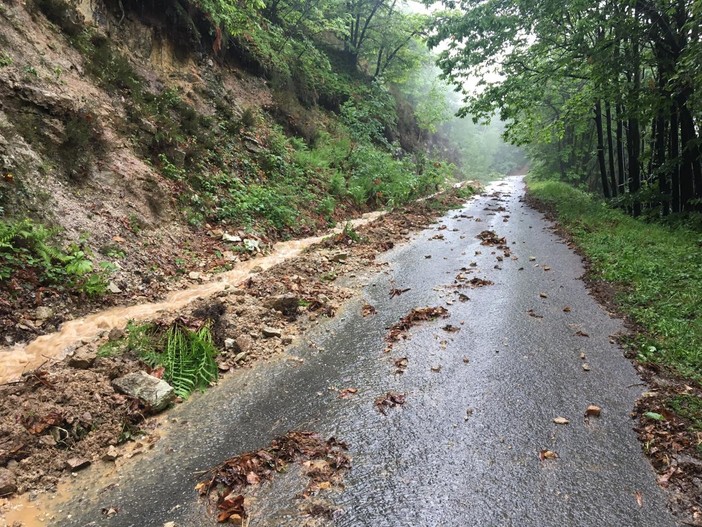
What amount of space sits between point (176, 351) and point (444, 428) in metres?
3.05

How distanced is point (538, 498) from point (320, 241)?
7.72 metres

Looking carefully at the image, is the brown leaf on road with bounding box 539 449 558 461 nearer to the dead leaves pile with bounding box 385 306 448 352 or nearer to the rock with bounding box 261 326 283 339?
the dead leaves pile with bounding box 385 306 448 352

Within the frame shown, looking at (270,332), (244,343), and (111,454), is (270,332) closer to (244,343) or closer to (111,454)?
(244,343)

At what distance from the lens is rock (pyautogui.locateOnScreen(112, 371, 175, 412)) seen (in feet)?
12.8

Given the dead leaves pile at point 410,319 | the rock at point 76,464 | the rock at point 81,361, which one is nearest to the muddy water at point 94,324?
the rock at point 81,361

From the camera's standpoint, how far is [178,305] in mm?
6023

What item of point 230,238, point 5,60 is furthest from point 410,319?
point 5,60

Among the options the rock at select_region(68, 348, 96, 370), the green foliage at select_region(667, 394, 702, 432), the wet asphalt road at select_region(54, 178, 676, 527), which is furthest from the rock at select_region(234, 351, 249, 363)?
the green foliage at select_region(667, 394, 702, 432)

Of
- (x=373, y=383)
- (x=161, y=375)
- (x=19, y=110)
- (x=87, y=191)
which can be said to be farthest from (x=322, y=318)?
(x=19, y=110)

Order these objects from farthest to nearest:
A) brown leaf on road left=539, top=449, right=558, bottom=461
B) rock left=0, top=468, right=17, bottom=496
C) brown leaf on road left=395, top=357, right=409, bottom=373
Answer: brown leaf on road left=395, top=357, right=409, bottom=373 < brown leaf on road left=539, top=449, right=558, bottom=461 < rock left=0, top=468, right=17, bottom=496

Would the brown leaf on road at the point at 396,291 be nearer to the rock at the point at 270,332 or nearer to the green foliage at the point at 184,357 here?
the rock at the point at 270,332

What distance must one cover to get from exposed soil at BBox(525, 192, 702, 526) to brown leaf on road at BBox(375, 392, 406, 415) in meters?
2.00

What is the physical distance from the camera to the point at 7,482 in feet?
9.64

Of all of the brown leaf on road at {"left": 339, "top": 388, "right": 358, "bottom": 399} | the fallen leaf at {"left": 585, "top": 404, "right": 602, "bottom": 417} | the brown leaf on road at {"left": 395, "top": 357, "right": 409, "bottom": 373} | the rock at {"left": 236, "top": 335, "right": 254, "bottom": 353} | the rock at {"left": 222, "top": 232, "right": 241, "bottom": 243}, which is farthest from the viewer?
the rock at {"left": 222, "top": 232, "right": 241, "bottom": 243}
